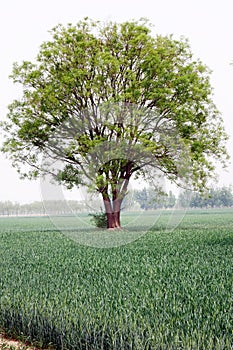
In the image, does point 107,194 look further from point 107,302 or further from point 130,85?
point 107,302

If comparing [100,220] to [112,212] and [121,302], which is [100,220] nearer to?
[112,212]

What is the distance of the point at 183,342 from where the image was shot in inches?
281

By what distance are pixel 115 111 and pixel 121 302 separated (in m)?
25.0

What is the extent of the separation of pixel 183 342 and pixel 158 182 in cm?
2990

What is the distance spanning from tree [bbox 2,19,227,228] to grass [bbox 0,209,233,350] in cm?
1714

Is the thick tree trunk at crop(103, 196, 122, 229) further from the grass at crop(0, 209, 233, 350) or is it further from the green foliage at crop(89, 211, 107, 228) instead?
the grass at crop(0, 209, 233, 350)

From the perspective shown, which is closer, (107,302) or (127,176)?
(107,302)

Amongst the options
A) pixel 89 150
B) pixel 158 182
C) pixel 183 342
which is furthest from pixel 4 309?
pixel 158 182

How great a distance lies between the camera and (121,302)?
33.3 ft

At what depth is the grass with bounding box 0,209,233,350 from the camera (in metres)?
7.91

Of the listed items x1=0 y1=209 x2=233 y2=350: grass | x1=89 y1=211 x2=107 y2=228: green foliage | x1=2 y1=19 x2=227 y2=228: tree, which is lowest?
x1=0 y1=209 x2=233 y2=350: grass

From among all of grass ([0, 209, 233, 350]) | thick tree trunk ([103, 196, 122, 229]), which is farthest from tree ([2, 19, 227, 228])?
grass ([0, 209, 233, 350])

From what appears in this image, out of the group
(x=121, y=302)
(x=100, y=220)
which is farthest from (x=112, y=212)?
(x=121, y=302)

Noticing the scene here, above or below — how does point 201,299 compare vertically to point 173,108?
below
